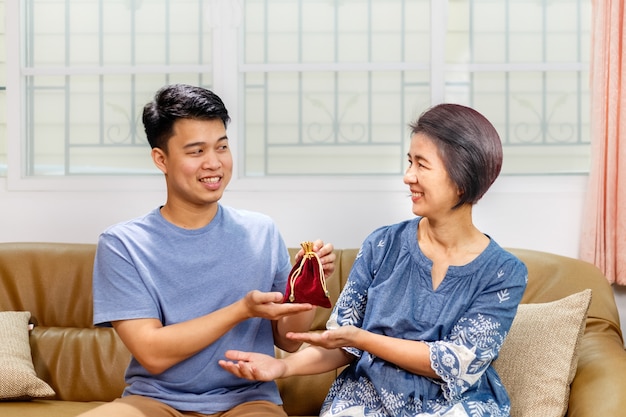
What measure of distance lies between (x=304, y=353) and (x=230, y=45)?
171 centimetres

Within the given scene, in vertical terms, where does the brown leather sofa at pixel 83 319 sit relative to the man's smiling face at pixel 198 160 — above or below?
below

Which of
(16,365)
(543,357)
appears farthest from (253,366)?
(16,365)

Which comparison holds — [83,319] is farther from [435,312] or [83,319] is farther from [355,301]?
[435,312]

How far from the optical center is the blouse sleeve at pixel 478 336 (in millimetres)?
2016

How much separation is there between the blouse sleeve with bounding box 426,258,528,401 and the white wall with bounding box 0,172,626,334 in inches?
51.0

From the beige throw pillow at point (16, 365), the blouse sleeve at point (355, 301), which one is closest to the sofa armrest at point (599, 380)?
the blouse sleeve at point (355, 301)

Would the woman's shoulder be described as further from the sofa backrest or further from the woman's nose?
the sofa backrest

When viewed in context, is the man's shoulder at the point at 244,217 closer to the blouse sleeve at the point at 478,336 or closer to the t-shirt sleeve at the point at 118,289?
the t-shirt sleeve at the point at 118,289

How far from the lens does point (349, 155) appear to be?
11.7ft

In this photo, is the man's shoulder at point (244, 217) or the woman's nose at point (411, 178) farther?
the man's shoulder at point (244, 217)

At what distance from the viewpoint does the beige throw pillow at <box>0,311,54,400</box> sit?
106 inches

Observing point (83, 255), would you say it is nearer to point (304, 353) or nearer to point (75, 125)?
point (75, 125)

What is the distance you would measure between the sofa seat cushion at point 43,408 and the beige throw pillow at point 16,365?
3 cm

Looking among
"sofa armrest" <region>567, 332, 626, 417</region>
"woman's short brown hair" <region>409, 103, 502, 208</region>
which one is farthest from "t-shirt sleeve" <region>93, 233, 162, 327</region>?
"sofa armrest" <region>567, 332, 626, 417</region>
